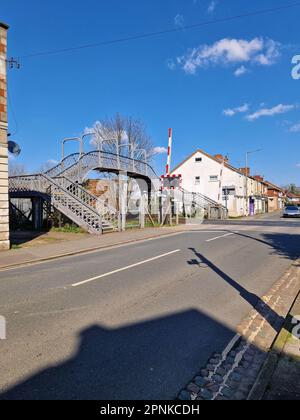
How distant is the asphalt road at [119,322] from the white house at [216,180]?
36.5 metres

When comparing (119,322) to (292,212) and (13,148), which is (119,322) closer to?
(13,148)

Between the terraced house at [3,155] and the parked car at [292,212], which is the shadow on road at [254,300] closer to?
the terraced house at [3,155]

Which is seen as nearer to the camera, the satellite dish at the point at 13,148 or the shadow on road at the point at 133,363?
the shadow on road at the point at 133,363

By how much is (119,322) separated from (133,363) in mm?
1239

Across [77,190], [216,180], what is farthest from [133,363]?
[216,180]

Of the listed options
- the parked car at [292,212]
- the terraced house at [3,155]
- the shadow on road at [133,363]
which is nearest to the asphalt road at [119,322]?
the shadow on road at [133,363]

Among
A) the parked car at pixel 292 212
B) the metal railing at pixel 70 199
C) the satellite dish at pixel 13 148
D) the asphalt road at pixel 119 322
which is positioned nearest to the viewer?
the asphalt road at pixel 119 322

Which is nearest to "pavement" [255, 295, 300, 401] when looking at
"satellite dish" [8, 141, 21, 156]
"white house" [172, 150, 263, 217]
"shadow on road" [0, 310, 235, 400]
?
"shadow on road" [0, 310, 235, 400]

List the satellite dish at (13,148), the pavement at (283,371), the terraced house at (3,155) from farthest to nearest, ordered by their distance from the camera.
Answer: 1. the satellite dish at (13,148)
2. the terraced house at (3,155)
3. the pavement at (283,371)

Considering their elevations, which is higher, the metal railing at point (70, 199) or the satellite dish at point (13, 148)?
the satellite dish at point (13, 148)

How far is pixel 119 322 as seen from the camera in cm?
490

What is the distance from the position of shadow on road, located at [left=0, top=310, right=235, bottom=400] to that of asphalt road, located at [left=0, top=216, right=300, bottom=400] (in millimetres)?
11

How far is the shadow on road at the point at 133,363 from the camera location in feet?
10.2
